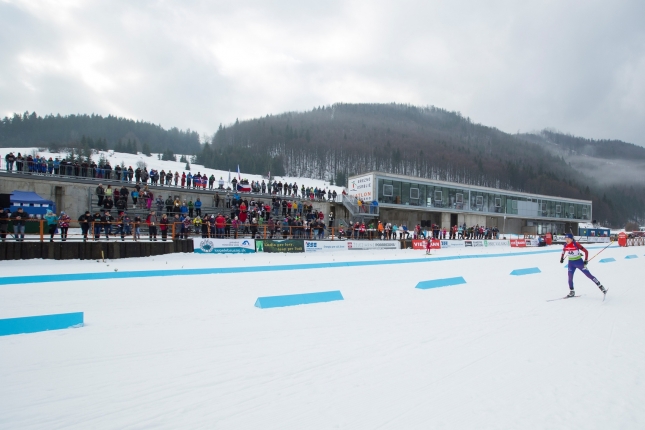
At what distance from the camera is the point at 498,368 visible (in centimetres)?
433

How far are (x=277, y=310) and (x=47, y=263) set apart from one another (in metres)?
11.2

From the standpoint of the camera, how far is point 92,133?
107 m

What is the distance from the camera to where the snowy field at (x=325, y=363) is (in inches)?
127

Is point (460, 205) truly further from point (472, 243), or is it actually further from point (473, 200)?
point (472, 243)

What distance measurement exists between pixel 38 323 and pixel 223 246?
12.5 m

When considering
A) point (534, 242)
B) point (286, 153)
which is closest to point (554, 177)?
point (286, 153)

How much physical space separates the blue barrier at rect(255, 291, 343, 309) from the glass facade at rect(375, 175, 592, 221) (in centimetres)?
2863

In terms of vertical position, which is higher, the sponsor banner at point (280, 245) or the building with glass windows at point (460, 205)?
the building with glass windows at point (460, 205)

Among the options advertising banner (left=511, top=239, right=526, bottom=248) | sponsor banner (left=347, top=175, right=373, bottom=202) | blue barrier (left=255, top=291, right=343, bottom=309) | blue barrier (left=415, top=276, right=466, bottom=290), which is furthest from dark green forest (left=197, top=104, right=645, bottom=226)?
blue barrier (left=255, top=291, right=343, bottom=309)

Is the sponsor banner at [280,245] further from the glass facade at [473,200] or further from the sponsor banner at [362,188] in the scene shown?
the glass facade at [473,200]

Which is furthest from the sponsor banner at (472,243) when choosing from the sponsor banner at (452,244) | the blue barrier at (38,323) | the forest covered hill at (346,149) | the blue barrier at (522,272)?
the forest covered hill at (346,149)

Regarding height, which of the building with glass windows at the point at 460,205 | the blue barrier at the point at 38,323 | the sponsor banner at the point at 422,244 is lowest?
the blue barrier at the point at 38,323

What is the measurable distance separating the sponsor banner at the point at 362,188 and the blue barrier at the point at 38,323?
3170 cm

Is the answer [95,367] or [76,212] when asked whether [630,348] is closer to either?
[95,367]
